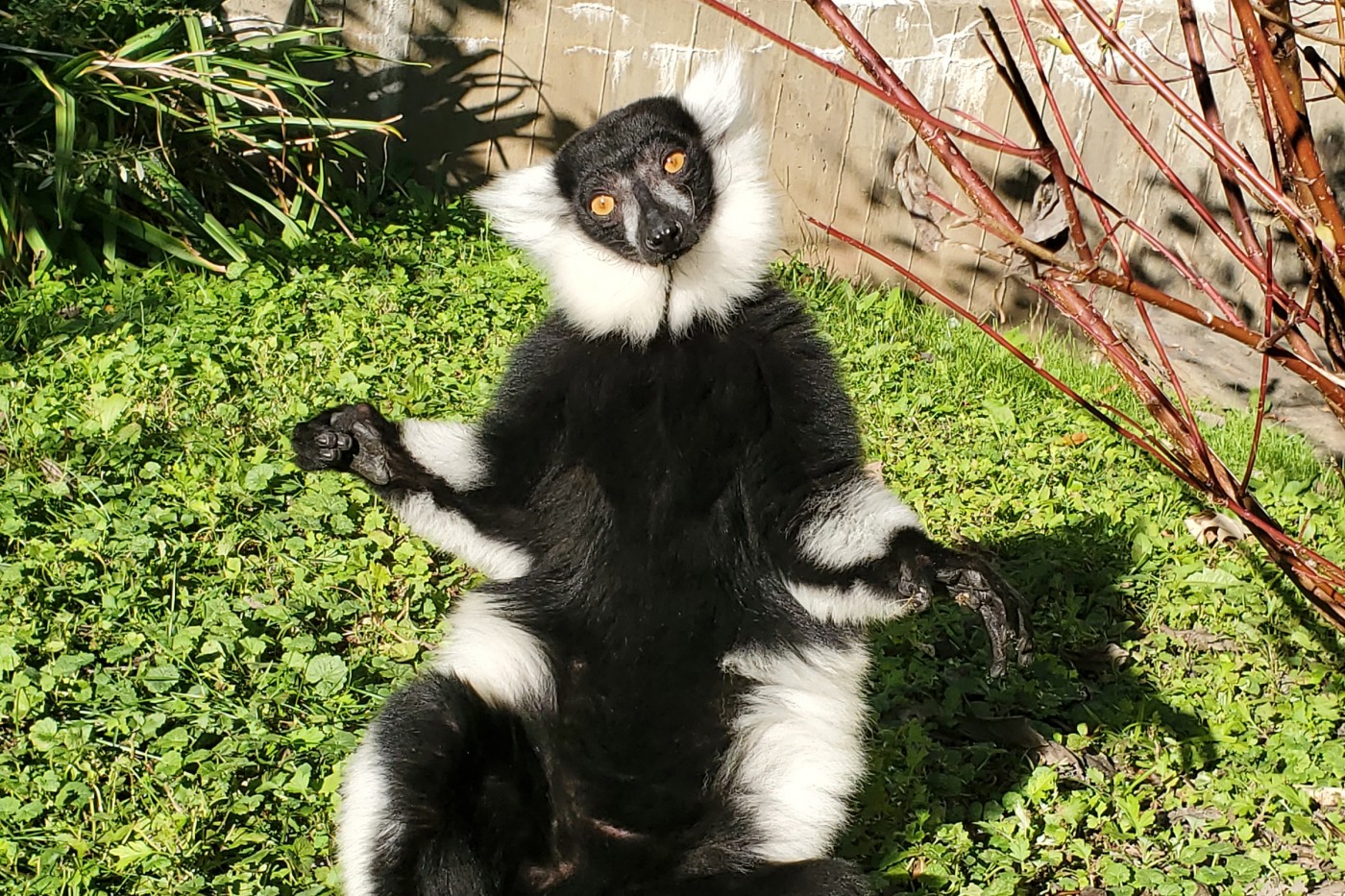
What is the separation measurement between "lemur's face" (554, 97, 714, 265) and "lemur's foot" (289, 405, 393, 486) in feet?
2.51

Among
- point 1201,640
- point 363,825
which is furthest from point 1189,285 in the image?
point 363,825

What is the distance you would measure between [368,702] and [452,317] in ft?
8.02

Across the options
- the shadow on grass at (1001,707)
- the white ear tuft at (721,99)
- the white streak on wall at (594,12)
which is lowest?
the shadow on grass at (1001,707)

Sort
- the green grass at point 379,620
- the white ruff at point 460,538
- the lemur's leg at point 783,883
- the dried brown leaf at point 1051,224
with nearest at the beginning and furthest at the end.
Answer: the dried brown leaf at point 1051,224, the lemur's leg at point 783,883, the white ruff at point 460,538, the green grass at point 379,620

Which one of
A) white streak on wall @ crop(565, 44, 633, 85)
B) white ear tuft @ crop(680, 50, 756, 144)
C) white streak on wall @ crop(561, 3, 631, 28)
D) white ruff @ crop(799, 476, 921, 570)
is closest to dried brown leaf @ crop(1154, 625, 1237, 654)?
white ruff @ crop(799, 476, 921, 570)

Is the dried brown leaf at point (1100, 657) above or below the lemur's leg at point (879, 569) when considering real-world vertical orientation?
below

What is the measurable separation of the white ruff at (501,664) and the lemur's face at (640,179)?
3.24ft

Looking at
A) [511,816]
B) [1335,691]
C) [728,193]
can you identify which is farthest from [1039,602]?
[511,816]

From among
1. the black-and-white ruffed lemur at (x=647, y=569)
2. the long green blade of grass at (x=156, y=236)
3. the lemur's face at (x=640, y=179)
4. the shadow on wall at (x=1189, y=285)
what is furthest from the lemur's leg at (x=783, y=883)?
the long green blade of grass at (x=156, y=236)

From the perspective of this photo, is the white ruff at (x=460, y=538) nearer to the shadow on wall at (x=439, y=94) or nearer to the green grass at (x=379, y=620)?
the green grass at (x=379, y=620)

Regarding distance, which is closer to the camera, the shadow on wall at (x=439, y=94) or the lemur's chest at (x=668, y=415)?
the lemur's chest at (x=668, y=415)

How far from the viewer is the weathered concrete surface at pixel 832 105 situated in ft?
19.2

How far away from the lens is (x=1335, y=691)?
4.20 meters

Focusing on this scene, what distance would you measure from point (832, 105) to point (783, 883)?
4655mm
